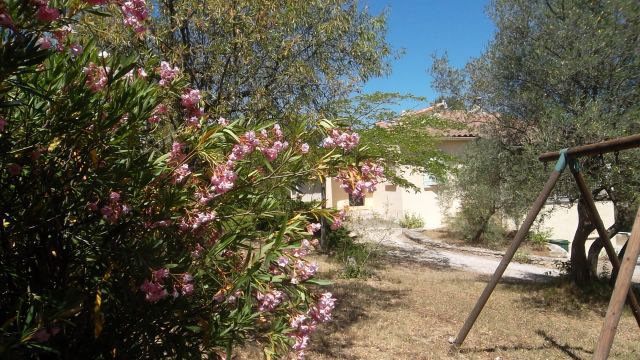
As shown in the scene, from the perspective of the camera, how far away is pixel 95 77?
214 centimetres

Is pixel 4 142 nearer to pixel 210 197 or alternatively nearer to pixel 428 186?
pixel 210 197

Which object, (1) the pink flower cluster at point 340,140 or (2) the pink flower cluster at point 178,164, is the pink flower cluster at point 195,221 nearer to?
(2) the pink flower cluster at point 178,164

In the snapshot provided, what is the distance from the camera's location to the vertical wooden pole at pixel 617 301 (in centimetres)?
356

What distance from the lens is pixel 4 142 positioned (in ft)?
6.16

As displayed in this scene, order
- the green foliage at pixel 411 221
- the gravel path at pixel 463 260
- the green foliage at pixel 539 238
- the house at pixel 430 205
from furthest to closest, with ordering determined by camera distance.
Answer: the green foliage at pixel 411 221 → the green foliage at pixel 539 238 → the house at pixel 430 205 → the gravel path at pixel 463 260

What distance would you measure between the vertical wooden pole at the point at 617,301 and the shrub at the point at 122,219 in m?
2.32

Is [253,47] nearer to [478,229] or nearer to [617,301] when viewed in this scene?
[617,301]

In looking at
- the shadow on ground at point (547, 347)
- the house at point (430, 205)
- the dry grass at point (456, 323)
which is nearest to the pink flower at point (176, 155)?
the dry grass at point (456, 323)

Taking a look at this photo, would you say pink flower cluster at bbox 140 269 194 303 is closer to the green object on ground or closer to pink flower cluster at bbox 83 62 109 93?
pink flower cluster at bbox 83 62 109 93

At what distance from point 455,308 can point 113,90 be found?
21.0 ft

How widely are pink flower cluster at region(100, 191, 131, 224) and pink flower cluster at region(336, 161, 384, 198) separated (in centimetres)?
100

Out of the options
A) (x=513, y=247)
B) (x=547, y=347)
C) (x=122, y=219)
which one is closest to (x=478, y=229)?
(x=547, y=347)

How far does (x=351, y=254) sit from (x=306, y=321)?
7.10 m

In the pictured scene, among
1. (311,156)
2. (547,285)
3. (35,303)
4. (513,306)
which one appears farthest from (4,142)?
(547,285)
